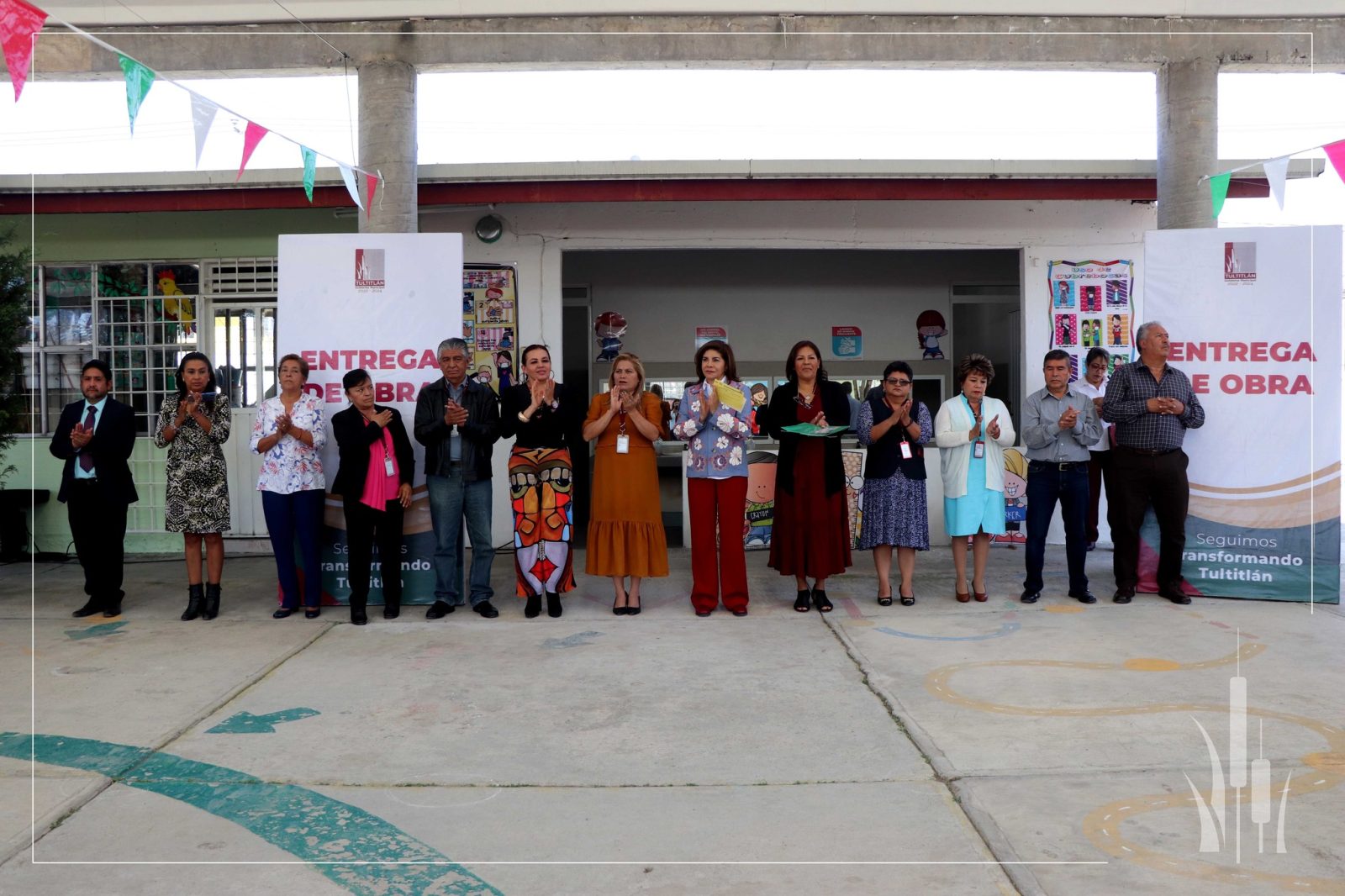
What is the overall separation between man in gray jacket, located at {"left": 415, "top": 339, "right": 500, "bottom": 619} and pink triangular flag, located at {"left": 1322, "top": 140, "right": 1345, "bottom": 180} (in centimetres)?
508

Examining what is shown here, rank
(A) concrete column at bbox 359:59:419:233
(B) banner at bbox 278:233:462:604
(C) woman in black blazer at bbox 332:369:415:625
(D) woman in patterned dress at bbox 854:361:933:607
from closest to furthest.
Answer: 1. (C) woman in black blazer at bbox 332:369:415:625
2. (D) woman in patterned dress at bbox 854:361:933:607
3. (B) banner at bbox 278:233:462:604
4. (A) concrete column at bbox 359:59:419:233

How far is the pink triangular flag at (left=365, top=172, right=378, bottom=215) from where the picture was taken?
7902 mm

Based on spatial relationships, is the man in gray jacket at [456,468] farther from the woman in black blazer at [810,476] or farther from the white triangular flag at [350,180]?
the woman in black blazer at [810,476]

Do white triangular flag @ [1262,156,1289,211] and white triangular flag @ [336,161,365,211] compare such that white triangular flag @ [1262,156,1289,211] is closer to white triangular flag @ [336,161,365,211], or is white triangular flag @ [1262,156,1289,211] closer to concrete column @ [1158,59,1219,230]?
concrete column @ [1158,59,1219,230]

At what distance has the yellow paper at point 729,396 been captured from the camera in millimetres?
6355

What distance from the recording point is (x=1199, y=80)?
8.42 metres

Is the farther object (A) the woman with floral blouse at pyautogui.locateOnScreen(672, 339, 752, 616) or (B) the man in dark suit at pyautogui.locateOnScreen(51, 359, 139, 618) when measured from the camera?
(B) the man in dark suit at pyautogui.locateOnScreen(51, 359, 139, 618)

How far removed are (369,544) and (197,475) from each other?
44.9 inches

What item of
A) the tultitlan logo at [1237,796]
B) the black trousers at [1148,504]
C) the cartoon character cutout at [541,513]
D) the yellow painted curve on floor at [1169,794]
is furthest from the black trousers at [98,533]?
the black trousers at [1148,504]

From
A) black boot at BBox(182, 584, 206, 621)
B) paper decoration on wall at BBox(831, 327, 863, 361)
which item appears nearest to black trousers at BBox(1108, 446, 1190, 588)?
paper decoration on wall at BBox(831, 327, 863, 361)

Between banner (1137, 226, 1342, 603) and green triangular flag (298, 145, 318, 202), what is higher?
green triangular flag (298, 145, 318, 202)

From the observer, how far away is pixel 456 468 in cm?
637

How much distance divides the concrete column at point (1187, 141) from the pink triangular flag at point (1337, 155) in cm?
210

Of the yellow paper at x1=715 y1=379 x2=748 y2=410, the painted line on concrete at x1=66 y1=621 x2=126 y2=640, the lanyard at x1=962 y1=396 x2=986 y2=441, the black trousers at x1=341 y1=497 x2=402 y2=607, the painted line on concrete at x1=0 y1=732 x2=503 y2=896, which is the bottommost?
the painted line on concrete at x1=0 y1=732 x2=503 y2=896
